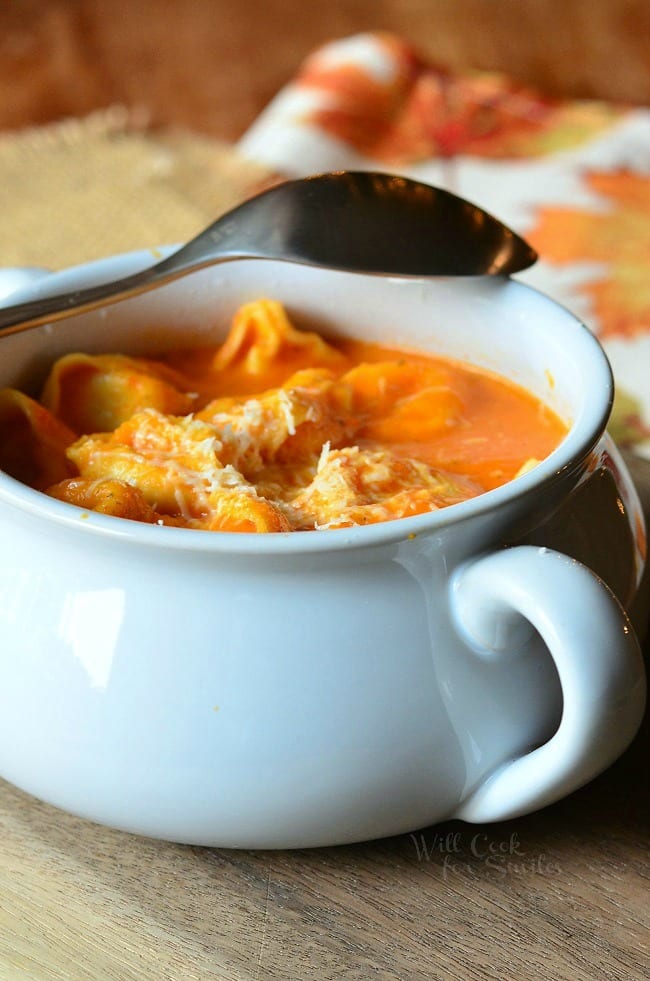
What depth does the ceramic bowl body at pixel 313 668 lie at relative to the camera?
2.04ft

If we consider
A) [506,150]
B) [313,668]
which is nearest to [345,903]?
[313,668]

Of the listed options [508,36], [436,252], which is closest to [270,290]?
[436,252]

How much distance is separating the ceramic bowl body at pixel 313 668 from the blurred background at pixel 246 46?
1.86 metres

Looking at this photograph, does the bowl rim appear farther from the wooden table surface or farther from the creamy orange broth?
the wooden table surface

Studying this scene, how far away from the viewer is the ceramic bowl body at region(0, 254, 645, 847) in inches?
24.5

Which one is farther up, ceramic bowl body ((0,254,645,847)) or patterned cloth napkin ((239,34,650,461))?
ceramic bowl body ((0,254,645,847))

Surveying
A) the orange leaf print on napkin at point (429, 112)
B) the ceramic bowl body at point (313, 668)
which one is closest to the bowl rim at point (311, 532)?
the ceramic bowl body at point (313, 668)

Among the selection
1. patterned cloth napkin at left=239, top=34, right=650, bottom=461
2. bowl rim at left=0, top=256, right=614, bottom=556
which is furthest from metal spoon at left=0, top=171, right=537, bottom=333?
patterned cloth napkin at left=239, top=34, right=650, bottom=461

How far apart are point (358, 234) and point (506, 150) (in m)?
1.14

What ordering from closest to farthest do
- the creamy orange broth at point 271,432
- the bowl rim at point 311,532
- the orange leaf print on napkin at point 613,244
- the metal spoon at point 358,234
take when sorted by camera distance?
the bowl rim at point 311,532
the creamy orange broth at point 271,432
the metal spoon at point 358,234
the orange leaf print on napkin at point 613,244

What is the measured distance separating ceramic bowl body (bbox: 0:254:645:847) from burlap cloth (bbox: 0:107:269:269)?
39.2 inches

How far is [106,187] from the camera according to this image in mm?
1736

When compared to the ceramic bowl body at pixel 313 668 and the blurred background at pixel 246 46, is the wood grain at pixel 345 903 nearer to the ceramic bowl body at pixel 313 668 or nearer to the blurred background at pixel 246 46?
the ceramic bowl body at pixel 313 668

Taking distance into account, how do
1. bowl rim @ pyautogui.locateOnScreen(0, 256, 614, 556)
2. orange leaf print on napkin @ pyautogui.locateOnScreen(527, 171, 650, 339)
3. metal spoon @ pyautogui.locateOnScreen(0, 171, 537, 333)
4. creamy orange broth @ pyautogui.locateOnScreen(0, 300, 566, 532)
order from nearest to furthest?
1. bowl rim @ pyautogui.locateOnScreen(0, 256, 614, 556)
2. creamy orange broth @ pyautogui.locateOnScreen(0, 300, 566, 532)
3. metal spoon @ pyautogui.locateOnScreen(0, 171, 537, 333)
4. orange leaf print on napkin @ pyautogui.locateOnScreen(527, 171, 650, 339)
